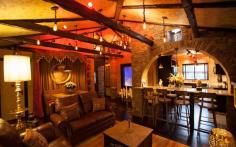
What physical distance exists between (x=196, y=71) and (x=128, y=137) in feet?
30.3

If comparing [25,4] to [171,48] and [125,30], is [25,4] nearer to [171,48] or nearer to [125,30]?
[125,30]

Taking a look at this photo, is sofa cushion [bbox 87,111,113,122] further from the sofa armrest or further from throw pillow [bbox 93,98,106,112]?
the sofa armrest

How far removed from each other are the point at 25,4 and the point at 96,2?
4.44 ft

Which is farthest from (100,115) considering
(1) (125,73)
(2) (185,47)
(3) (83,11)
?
(1) (125,73)

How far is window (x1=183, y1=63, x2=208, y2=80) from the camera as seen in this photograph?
9.58m

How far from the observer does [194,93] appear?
13.2 feet

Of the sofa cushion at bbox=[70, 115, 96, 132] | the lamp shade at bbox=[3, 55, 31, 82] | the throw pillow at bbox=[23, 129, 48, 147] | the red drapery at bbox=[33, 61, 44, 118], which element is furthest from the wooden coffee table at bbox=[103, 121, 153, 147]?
the red drapery at bbox=[33, 61, 44, 118]

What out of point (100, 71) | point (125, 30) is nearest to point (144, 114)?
point (125, 30)

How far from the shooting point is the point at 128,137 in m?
2.56

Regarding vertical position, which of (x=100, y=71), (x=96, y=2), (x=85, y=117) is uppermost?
(x=96, y=2)

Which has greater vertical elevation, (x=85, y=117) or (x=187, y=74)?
(x=187, y=74)

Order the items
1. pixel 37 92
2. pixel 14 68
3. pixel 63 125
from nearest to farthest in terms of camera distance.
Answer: pixel 14 68, pixel 63 125, pixel 37 92

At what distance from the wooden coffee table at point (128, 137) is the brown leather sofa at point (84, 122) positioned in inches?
36.3

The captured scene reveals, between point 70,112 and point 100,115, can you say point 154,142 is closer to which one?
point 100,115
